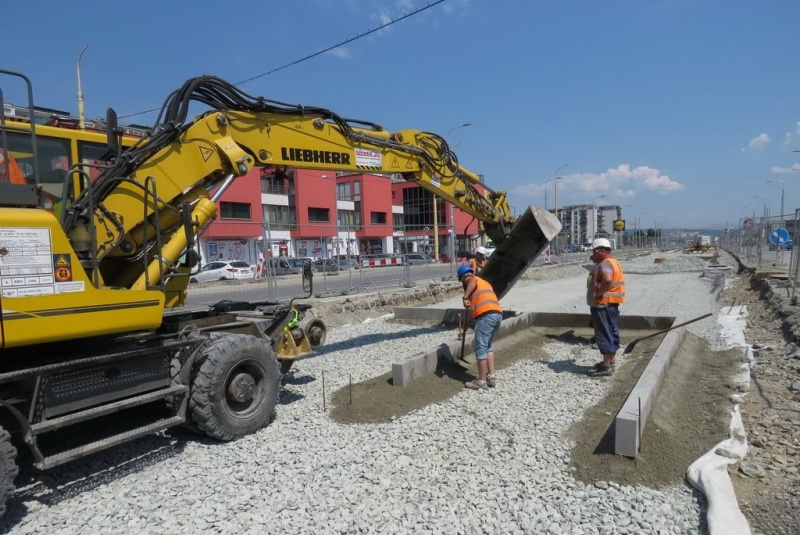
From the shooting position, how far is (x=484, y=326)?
20.2 feet

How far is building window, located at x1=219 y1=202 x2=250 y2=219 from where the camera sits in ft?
116

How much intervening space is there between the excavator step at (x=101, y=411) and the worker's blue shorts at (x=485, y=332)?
329cm

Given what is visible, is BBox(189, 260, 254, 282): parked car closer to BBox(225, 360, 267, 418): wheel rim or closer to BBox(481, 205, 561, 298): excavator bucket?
BBox(481, 205, 561, 298): excavator bucket

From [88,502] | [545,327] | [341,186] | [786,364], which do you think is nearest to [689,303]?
[545,327]

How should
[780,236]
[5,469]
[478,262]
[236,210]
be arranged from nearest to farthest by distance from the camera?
1. [5,469]
2. [478,262]
3. [780,236]
4. [236,210]

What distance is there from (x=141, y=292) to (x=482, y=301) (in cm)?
375

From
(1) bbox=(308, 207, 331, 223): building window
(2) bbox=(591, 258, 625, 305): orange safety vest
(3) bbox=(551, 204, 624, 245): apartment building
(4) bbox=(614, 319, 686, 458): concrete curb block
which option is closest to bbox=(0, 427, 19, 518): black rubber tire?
(4) bbox=(614, 319, 686, 458): concrete curb block

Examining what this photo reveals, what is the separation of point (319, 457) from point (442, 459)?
3.38ft

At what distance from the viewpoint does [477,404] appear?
220 inches

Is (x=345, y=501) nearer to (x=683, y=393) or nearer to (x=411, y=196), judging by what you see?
(x=683, y=393)

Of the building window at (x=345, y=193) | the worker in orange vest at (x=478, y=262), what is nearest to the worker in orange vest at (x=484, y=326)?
the worker in orange vest at (x=478, y=262)

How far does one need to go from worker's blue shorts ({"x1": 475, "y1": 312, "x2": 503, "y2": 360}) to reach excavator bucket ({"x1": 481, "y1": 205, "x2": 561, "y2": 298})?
2.75m

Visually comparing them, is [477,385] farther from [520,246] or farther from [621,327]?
[621,327]

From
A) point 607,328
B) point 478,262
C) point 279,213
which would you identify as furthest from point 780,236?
point 279,213
